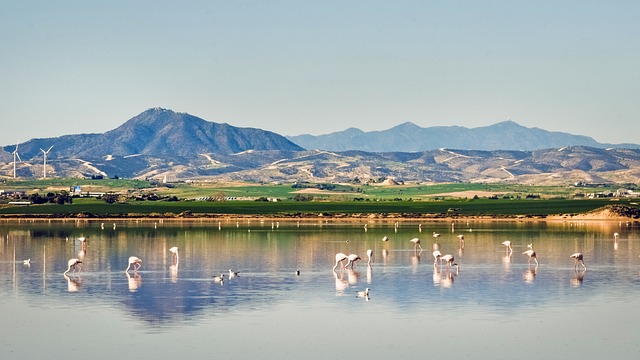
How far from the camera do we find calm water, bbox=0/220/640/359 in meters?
36.4

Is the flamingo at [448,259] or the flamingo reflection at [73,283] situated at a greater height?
the flamingo at [448,259]

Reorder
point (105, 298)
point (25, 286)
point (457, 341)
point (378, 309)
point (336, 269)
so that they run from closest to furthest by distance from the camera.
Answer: point (457, 341) < point (378, 309) < point (105, 298) < point (25, 286) < point (336, 269)

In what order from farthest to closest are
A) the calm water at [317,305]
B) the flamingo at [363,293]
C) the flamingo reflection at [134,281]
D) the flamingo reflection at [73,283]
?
the flamingo reflection at [134,281] < the flamingo reflection at [73,283] < the flamingo at [363,293] < the calm water at [317,305]

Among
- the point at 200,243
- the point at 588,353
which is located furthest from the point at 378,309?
the point at 200,243

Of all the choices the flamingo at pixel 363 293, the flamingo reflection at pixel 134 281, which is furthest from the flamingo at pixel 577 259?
the flamingo reflection at pixel 134 281

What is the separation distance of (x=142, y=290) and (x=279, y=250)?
27.9m

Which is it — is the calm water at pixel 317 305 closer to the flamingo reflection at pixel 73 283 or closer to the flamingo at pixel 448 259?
the flamingo reflection at pixel 73 283

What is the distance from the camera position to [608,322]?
41.4m

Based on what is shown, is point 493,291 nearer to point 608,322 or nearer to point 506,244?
point 608,322

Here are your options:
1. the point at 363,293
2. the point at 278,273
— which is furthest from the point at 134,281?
the point at 363,293

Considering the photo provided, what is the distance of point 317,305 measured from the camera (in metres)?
46.6

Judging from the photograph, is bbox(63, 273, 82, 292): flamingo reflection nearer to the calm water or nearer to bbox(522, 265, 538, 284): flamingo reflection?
the calm water

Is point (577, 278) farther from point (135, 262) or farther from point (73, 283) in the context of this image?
point (73, 283)

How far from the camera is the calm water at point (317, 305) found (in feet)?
119
